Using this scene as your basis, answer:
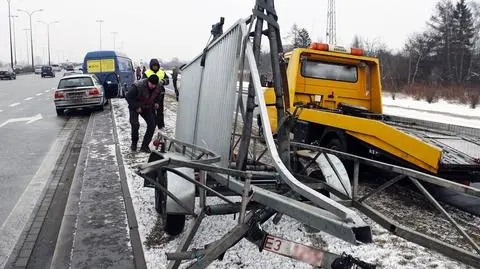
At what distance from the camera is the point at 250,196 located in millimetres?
3248

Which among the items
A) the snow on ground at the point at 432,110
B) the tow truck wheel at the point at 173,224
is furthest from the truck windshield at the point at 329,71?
the snow on ground at the point at 432,110

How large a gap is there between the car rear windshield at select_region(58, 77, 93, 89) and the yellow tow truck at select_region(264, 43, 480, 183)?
11.2 metres

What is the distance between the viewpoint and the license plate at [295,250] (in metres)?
2.82

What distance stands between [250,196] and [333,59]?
22.1 ft

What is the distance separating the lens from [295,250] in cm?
285

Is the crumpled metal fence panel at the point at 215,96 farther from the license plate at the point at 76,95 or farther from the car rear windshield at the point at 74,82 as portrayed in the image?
the car rear windshield at the point at 74,82

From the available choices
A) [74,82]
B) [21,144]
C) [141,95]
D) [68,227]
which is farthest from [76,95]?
[68,227]

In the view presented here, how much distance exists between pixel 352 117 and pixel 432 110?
60.1 feet

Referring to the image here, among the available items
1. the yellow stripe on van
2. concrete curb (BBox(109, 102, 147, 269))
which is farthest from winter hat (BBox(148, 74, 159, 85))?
the yellow stripe on van

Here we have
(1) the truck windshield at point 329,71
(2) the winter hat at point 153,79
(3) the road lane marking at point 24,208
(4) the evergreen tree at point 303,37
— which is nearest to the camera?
(3) the road lane marking at point 24,208

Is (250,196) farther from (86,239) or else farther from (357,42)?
(357,42)

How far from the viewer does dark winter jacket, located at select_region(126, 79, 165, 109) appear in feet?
31.8

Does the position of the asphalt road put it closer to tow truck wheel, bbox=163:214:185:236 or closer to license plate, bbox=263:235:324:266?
tow truck wheel, bbox=163:214:185:236

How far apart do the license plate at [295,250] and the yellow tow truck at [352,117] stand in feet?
10.9
